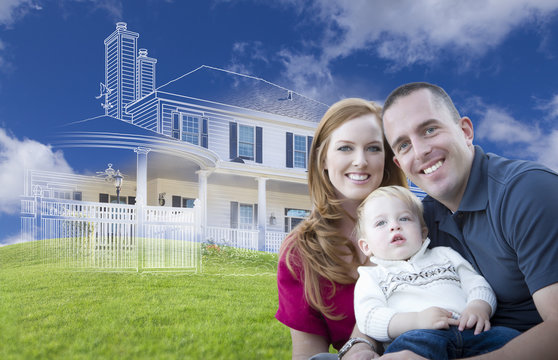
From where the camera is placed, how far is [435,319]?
6.10ft

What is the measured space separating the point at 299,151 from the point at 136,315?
8240 millimetres

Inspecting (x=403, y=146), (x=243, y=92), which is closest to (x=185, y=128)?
(x=243, y=92)

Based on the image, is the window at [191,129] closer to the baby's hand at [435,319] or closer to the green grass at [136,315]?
the green grass at [136,315]

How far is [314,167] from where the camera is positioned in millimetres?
Answer: 2803

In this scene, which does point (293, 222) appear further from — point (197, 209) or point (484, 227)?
point (484, 227)

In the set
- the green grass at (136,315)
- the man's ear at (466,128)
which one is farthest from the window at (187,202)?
the man's ear at (466,128)

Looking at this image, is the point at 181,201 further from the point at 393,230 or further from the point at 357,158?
the point at 393,230

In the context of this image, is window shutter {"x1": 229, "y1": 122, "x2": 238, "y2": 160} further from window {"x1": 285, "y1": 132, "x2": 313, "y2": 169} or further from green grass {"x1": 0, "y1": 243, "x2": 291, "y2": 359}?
green grass {"x1": 0, "y1": 243, "x2": 291, "y2": 359}

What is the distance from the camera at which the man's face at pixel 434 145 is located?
2.14 m

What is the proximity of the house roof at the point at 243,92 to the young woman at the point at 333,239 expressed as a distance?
10657mm

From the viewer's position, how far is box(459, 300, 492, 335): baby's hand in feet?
6.11

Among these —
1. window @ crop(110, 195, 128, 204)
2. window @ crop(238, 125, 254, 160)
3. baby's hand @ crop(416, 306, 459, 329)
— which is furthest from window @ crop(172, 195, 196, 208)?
baby's hand @ crop(416, 306, 459, 329)

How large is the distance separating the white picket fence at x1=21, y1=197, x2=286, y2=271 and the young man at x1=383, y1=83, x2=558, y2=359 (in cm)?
814

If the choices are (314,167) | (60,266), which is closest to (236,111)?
(60,266)
